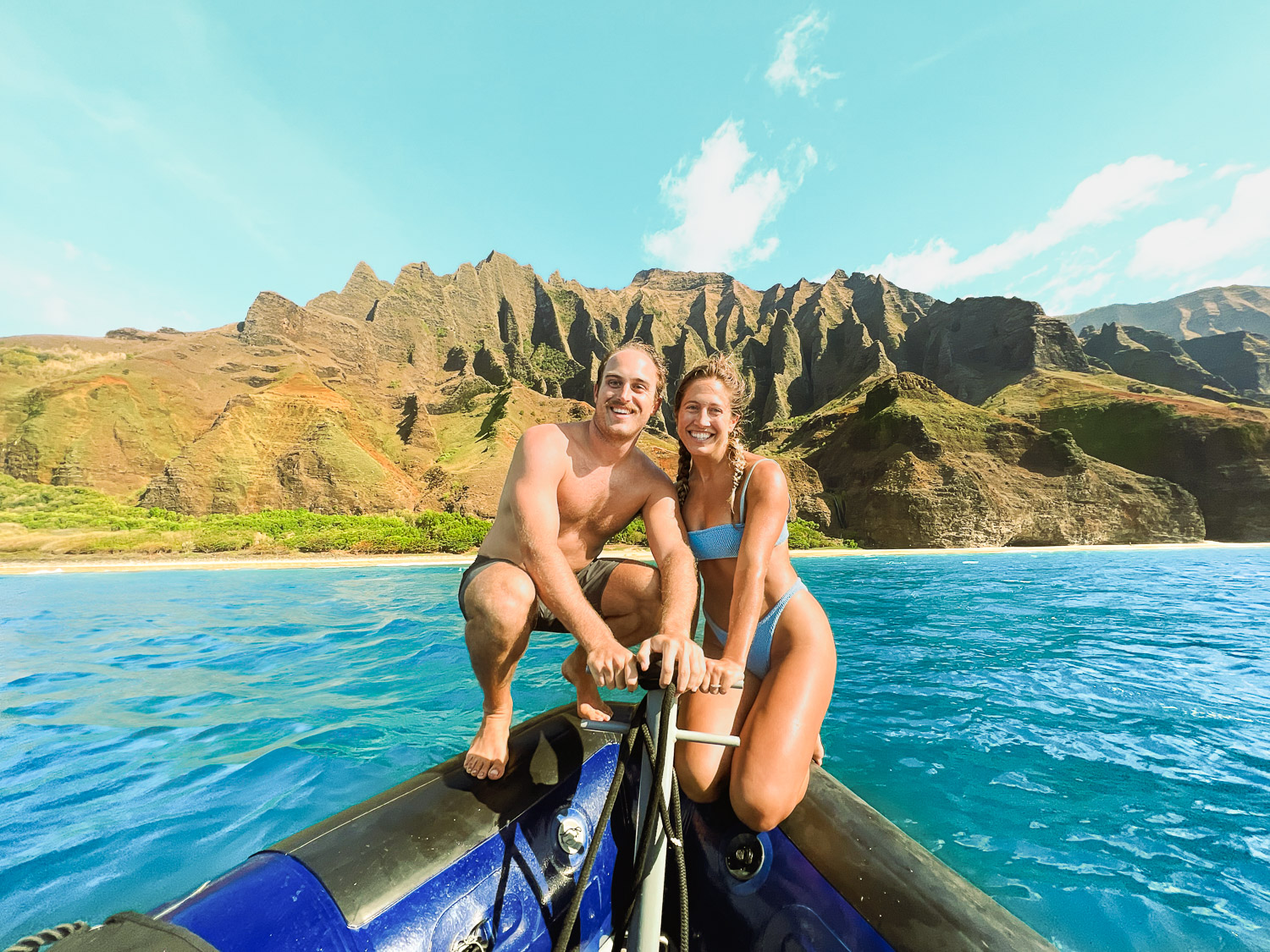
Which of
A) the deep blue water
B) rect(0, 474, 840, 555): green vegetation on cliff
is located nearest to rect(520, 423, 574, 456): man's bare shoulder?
the deep blue water

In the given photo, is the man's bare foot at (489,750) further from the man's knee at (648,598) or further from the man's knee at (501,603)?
the man's knee at (648,598)

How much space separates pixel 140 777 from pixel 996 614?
12235mm

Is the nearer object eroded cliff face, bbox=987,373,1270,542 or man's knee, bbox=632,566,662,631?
man's knee, bbox=632,566,662,631

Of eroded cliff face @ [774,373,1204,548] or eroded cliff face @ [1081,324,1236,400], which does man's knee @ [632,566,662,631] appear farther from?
eroded cliff face @ [1081,324,1236,400]

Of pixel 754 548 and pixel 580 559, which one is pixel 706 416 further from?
pixel 580 559

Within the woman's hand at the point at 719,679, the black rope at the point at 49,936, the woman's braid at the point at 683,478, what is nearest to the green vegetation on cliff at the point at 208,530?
the woman's braid at the point at 683,478

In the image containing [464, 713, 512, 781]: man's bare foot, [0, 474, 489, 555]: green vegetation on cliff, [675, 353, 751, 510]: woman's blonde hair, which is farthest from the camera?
[0, 474, 489, 555]: green vegetation on cliff

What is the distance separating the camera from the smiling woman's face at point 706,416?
2627mm

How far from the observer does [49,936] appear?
43.8 inches

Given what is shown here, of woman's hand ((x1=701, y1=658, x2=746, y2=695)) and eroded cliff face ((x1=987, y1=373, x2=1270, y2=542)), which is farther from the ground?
eroded cliff face ((x1=987, y1=373, x2=1270, y2=542))

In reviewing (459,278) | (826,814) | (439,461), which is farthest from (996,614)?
(459,278)

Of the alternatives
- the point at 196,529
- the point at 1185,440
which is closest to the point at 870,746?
the point at 196,529

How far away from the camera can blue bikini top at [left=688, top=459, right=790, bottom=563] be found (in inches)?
104

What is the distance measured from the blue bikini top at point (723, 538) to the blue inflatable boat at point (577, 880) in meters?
1.01
